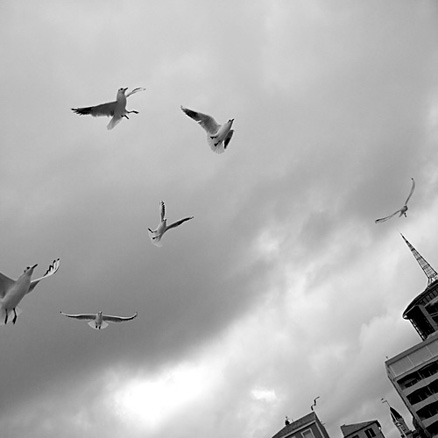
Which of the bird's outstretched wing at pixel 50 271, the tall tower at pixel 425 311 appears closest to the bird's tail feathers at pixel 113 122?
the bird's outstretched wing at pixel 50 271

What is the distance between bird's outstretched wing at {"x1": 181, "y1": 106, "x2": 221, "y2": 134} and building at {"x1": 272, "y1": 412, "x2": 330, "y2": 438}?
→ 49.4 metres

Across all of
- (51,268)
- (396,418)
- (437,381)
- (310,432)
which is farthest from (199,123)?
(396,418)

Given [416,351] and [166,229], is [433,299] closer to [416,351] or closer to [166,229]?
[416,351]

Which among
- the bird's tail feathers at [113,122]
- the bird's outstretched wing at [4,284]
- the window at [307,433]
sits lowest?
the bird's outstretched wing at [4,284]

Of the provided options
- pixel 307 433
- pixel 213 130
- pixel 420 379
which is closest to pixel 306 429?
pixel 307 433

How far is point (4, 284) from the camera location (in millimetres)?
10383

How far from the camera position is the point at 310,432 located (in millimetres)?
54812

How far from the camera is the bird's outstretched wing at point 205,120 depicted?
1636cm

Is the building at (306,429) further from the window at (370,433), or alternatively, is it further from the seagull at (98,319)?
the seagull at (98,319)

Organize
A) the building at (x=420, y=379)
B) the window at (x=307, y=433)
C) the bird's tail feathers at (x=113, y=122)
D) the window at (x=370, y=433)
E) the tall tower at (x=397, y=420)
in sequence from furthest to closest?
1. the tall tower at (x=397, y=420)
2. the window at (x=370, y=433)
3. the building at (x=420, y=379)
4. the window at (x=307, y=433)
5. the bird's tail feathers at (x=113, y=122)

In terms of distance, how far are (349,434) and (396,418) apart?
48.0 feet

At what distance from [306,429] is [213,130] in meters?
49.5

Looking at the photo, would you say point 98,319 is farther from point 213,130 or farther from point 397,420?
point 397,420

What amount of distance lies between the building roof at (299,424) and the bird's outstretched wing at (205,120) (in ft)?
162
